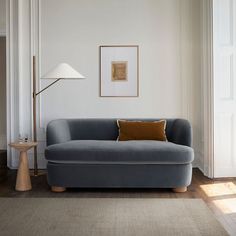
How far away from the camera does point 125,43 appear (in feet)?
17.2

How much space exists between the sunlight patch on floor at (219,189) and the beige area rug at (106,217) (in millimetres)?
389

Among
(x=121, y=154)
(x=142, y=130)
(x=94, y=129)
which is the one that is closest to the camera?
(x=121, y=154)

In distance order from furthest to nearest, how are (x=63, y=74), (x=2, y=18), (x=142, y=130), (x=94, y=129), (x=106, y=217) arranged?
(x=2, y=18), (x=94, y=129), (x=142, y=130), (x=63, y=74), (x=106, y=217)

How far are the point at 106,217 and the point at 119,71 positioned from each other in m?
2.56

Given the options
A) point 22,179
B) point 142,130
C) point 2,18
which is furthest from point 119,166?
point 2,18

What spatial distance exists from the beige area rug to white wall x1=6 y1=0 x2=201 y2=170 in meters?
A: 1.84

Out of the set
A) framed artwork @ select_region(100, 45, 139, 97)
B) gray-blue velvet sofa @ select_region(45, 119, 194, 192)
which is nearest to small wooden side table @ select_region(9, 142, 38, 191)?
gray-blue velvet sofa @ select_region(45, 119, 194, 192)

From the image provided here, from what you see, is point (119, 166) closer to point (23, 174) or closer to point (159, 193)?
point (159, 193)

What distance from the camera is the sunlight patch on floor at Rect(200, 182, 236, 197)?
395cm

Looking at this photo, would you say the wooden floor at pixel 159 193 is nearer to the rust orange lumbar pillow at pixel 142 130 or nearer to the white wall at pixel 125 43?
the rust orange lumbar pillow at pixel 142 130

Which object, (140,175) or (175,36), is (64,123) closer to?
(140,175)

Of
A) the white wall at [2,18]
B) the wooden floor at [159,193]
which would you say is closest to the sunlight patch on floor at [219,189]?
the wooden floor at [159,193]

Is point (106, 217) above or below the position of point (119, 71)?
below

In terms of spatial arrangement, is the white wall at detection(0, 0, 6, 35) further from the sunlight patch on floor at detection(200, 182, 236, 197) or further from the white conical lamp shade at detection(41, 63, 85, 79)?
the sunlight patch on floor at detection(200, 182, 236, 197)
